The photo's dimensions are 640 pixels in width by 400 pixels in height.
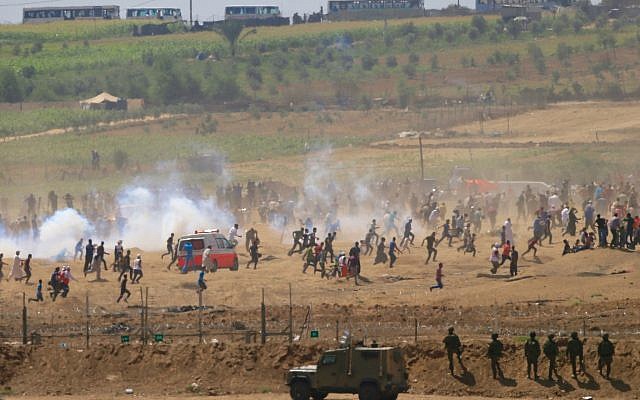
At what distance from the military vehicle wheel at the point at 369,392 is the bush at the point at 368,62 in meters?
101

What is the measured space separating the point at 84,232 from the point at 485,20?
328 feet

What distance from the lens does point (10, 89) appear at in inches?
4702

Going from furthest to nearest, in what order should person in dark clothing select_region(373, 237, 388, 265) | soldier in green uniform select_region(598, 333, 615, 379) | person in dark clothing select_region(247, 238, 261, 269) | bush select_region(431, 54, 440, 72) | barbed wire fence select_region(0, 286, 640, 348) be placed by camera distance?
bush select_region(431, 54, 440, 72) → person in dark clothing select_region(247, 238, 261, 269) → person in dark clothing select_region(373, 237, 388, 265) → barbed wire fence select_region(0, 286, 640, 348) → soldier in green uniform select_region(598, 333, 615, 379)

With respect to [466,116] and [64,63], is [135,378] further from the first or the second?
[64,63]

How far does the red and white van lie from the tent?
Answer: 64723 millimetres

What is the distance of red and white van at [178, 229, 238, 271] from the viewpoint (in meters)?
45.3

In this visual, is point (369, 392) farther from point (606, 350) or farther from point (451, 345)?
point (606, 350)

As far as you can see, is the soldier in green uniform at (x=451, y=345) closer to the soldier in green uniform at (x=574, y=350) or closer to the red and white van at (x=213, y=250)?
the soldier in green uniform at (x=574, y=350)

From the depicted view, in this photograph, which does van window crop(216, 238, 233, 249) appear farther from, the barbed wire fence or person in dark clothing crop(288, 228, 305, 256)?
the barbed wire fence

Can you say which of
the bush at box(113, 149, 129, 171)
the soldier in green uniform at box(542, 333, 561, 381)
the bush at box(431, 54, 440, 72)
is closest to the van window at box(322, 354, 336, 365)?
the soldier in green uniform at box(542, 333, 561, 381)

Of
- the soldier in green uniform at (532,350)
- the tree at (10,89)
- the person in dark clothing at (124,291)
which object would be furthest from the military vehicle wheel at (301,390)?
the tree at (10,89)

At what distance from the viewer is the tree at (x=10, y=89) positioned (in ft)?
389

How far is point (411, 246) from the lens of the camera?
50.4 m

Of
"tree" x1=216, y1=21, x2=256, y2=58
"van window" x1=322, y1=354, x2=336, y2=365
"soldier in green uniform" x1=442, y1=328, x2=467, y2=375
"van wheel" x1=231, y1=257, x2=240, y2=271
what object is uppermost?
"tree" x1=216, y1=21, x2=256, y2=58
